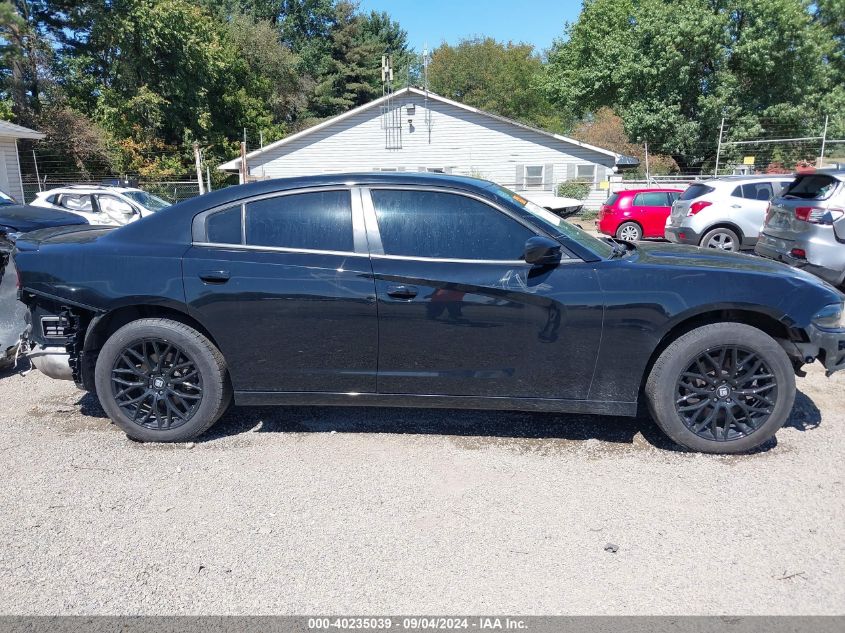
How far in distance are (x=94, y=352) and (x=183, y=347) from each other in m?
0.70

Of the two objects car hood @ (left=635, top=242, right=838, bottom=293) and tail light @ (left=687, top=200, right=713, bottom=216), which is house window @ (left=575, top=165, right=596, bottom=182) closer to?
tail light @ (left=687, top=200, right=713, bottom=216)

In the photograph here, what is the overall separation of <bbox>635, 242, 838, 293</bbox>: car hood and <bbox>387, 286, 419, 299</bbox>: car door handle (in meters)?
1.41

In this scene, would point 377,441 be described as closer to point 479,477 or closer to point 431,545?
point 479,477

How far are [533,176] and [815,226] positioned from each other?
2131 centimetres

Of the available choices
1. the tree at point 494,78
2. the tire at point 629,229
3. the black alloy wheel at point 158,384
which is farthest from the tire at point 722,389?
the tree at point 494,78

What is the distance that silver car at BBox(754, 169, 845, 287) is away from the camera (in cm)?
764

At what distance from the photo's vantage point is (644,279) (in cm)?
379

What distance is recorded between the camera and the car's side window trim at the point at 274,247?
3969 millimetres

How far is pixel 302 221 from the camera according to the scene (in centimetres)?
405

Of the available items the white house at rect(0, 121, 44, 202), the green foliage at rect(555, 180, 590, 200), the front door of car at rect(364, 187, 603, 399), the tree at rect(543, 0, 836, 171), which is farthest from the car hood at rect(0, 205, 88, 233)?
the tree at rect(543, 0, 836, 171)

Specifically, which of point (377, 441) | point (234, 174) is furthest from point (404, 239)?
point (234, 174)

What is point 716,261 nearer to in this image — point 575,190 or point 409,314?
point 409,314

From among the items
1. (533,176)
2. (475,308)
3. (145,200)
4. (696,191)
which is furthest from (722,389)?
(533,176)

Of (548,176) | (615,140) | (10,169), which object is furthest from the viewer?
(615,140)
